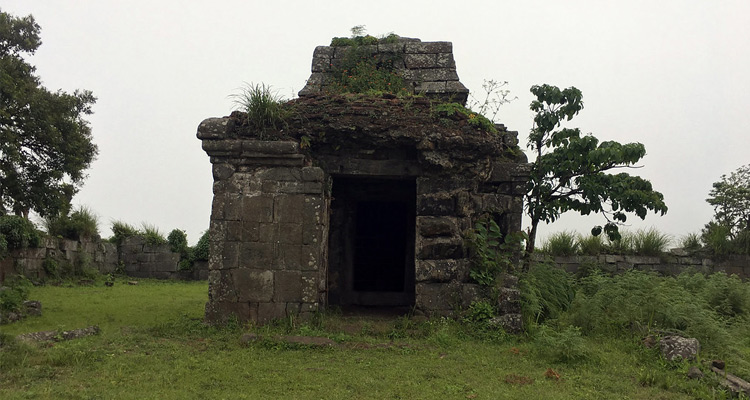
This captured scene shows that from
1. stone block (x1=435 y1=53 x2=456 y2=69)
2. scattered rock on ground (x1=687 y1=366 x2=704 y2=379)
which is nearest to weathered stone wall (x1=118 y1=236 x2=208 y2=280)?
stone block (x1=435 y1=53 x2=456 y2=69)

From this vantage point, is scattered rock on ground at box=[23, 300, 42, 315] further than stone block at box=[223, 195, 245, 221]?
Yes

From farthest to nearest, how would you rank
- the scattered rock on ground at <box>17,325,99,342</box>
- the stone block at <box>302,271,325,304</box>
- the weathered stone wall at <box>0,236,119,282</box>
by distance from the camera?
the weathered stone wall at <box>0,236,119,282</box>, the stone block at <box>302,271,325,304</box>, the scattered rock on ground at <box>17,325,99,342</box>

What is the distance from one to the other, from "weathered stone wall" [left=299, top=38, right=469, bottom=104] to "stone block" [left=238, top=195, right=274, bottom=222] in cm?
352

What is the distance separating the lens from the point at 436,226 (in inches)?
327

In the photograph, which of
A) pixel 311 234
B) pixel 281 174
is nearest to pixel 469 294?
pixel 311 234

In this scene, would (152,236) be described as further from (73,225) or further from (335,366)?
(335,366)

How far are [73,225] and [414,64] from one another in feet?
42.7

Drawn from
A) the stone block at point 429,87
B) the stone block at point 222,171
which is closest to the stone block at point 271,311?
the stone block at point 222,171

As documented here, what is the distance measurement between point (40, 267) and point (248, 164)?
1086 cm

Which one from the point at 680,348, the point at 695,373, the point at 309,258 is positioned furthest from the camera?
the point at 309,258

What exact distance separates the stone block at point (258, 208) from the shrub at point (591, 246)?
415 inches

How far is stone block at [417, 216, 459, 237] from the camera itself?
326 inches

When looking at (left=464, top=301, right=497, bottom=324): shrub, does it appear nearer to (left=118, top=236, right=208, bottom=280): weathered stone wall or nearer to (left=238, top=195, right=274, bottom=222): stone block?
(left=238, top=195, right=274, bottom=222): stone block

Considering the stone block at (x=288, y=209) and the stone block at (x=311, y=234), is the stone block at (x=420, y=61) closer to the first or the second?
the stone block at (x=288, y=209)
